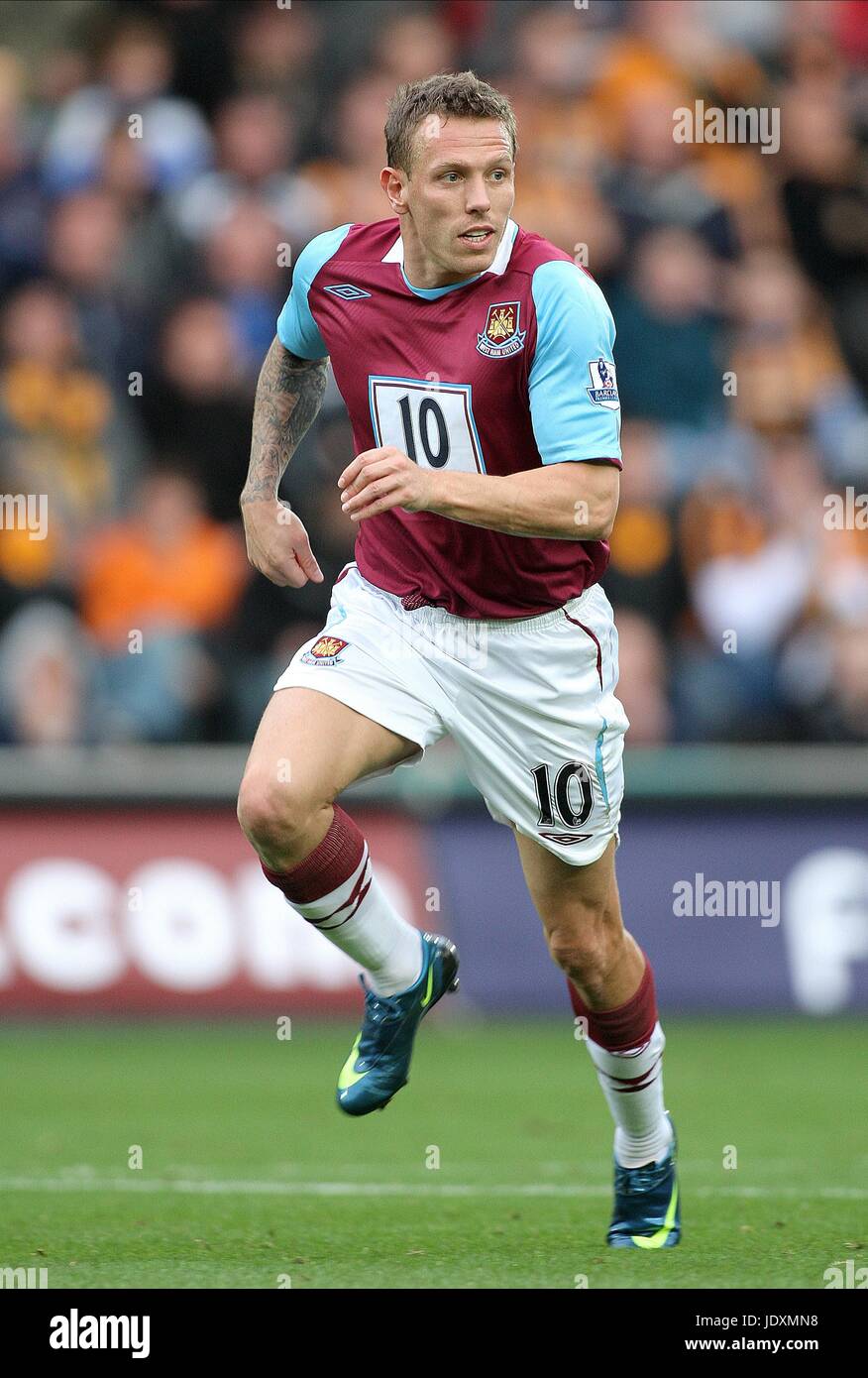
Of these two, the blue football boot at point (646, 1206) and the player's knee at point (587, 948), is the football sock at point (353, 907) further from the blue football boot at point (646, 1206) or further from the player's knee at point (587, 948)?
the blue football boot at point (646, 1206)

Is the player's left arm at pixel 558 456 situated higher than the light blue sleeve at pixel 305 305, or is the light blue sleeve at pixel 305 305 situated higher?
the light blue sleeve at pixel 305 305

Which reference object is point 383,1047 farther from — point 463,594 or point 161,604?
point 161,604

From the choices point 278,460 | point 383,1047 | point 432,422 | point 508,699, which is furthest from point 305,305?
point 383,1047

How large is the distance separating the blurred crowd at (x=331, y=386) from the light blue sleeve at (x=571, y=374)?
546cm

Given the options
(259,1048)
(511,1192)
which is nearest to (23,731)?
(259,1048)

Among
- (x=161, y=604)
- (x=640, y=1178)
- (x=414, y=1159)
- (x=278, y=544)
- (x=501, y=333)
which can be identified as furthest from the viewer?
(x=161, y=604)

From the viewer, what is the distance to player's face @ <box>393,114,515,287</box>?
16.7 ft

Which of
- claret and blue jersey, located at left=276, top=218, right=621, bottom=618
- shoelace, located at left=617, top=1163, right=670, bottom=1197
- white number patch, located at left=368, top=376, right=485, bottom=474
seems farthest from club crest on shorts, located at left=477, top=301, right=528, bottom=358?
shoelace, located at left=617, top=1163, right=670, bottom=1197

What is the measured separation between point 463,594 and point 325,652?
1.27ft

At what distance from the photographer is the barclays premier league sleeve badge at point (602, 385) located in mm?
5102

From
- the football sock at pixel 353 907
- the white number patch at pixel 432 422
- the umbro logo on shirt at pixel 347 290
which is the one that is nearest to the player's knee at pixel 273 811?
the football sock at pixel 353 907

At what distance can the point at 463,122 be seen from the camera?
16.7 feet

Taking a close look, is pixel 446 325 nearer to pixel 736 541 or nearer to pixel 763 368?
pixel 736 541

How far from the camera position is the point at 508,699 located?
5402 mm
